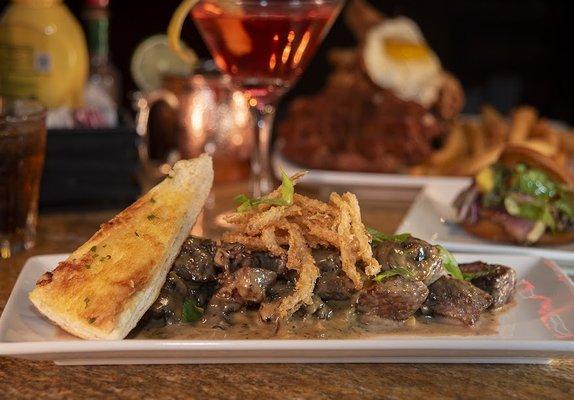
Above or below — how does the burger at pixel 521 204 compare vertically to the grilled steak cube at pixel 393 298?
below

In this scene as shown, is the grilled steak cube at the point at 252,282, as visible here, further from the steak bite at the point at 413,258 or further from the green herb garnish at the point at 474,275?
the green herb garnish at the point at 474,275

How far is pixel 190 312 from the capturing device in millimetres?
1988

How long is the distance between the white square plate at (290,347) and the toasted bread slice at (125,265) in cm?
6

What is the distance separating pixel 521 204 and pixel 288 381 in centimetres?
128

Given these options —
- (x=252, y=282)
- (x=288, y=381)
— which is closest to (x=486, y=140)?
(x=252, y=282)

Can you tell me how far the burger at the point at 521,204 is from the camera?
9.17 ft

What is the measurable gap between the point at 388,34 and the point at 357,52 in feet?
0.68

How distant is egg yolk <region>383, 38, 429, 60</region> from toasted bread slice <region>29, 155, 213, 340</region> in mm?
2463

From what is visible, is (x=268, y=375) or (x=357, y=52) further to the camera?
(x=357, y=52)

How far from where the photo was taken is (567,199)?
9.41 ft

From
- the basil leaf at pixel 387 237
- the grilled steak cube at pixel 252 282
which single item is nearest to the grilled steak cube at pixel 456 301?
the basil leaf at pixel 387 237

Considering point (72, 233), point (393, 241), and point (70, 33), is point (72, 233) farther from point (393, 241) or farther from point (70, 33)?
point (393, 241)

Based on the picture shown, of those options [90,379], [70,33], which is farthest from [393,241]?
[70,33]

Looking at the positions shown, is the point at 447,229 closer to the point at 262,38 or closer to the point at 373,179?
the point at 373,179
